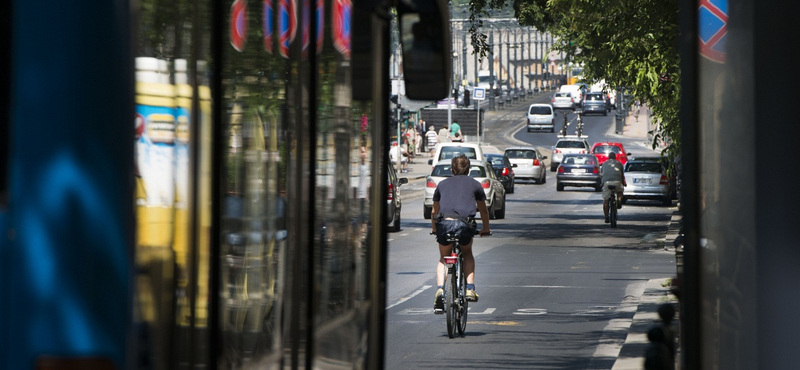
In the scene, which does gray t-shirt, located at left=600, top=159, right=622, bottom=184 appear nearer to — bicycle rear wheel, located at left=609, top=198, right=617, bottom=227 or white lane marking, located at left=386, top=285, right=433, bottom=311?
bicycle rear wheel, located at left=609, top=198, right=617, bottom=227

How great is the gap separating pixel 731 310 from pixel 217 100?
1.51 m

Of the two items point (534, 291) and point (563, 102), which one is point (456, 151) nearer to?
point (534, 291)

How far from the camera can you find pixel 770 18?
3.24m

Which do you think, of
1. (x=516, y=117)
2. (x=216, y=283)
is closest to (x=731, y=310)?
(x=216, y=283)

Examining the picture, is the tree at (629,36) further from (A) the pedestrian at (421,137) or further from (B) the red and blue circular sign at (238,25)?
(A) the pedestrian at (421,137)

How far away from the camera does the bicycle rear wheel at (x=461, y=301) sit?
40.7ft

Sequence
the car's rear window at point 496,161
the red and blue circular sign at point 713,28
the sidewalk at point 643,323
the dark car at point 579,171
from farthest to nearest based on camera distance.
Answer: the dark car at point 579,171, the car's rear window at point 496,161, the sidewalk at point 643,323, the red and blue circular sign at point 713,28

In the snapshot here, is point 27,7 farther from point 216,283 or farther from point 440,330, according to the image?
point 440,330

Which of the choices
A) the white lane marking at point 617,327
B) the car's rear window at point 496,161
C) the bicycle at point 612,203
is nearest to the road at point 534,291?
the white lane marking at point 617,327

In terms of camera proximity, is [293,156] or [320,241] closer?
[293,156]

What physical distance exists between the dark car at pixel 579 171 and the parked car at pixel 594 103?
57125mm

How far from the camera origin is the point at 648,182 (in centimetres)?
4088

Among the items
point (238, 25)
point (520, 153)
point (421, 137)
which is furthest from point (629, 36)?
point (421, 137)

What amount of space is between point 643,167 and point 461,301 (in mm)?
29428
